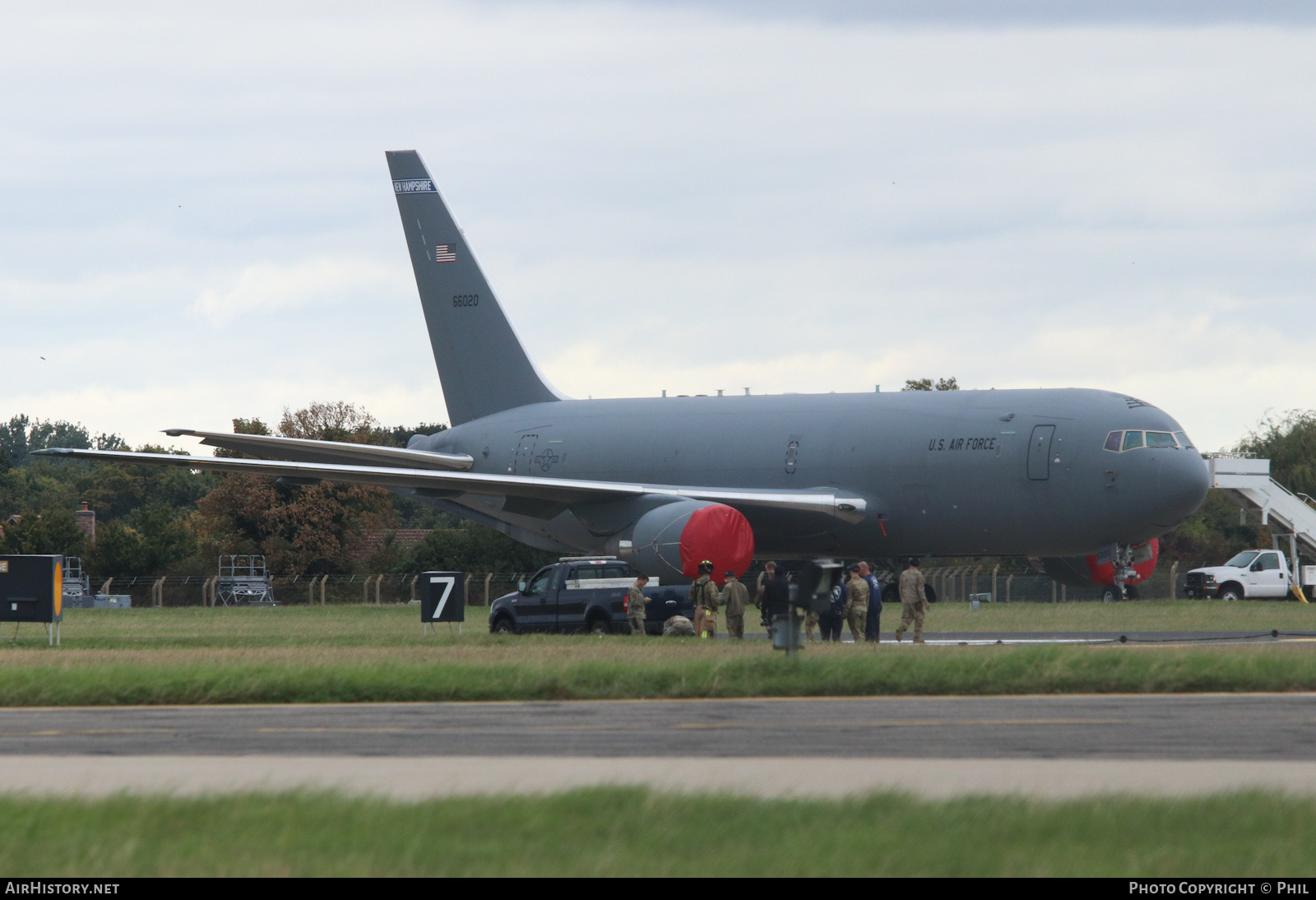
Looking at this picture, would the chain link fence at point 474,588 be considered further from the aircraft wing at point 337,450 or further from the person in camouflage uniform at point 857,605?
the person in camouflage uniform at point 857,605

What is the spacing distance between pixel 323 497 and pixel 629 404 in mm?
41615

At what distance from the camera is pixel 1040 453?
31281 mm

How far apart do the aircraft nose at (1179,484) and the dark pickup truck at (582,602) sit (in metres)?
9.04

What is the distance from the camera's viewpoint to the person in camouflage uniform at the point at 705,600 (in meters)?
26.3

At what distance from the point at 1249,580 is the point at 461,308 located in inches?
1036

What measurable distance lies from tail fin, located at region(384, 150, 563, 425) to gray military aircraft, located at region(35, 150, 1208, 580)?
55.8 inches

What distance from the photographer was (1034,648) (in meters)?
19.7

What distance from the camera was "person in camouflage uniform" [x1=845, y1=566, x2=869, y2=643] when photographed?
2584 centimetres

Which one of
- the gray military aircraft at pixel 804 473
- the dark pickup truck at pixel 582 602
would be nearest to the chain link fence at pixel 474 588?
the gray military aircraft at pixel 804 473

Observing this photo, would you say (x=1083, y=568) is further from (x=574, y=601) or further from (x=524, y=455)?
(x=524, y=455)

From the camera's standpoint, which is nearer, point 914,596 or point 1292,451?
point 914,596

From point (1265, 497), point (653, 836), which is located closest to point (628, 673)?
point (653, 836)

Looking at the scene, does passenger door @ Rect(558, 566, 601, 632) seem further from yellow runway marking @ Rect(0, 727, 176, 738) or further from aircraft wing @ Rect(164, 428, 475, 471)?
yellow runway marking @ Rect(0, 727, 176, 738)
